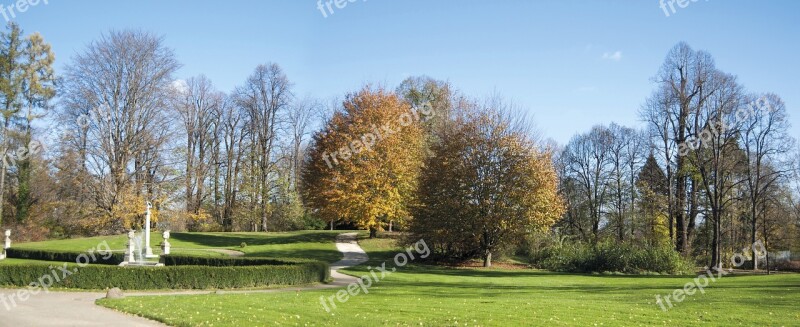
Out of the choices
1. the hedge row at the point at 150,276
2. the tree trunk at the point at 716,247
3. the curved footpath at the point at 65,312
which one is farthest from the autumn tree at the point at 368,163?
the tree trunk at the point at 716,247

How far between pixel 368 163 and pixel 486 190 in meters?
9.77

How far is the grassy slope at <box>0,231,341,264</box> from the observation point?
34344 mm

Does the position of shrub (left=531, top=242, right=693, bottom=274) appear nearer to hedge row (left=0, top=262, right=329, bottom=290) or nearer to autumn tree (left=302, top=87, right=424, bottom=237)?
autumn tree (left=302, top=87, right=424, bottom=237)

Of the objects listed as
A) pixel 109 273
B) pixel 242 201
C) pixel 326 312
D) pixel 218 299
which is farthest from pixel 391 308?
pixel 242 201

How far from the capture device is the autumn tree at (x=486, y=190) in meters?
31.2

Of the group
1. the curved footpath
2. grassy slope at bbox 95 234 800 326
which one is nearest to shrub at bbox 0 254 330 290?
the curved footpath

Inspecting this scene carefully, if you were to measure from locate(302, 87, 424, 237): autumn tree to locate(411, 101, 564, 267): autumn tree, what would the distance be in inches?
213

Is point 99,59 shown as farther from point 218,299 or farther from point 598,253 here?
point 598,253

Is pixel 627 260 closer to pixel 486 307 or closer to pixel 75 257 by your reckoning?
pixel 486 307

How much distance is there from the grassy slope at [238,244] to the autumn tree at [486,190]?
6828mm

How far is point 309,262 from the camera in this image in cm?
2280

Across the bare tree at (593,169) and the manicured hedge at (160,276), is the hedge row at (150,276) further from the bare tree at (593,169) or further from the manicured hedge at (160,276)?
the bare tree at (593,169)

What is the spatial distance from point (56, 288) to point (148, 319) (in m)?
8.41

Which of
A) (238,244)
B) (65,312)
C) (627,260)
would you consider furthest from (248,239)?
(65,312)
